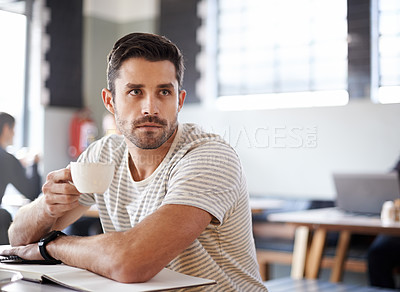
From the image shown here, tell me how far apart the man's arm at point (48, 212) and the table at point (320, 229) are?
4.77ft

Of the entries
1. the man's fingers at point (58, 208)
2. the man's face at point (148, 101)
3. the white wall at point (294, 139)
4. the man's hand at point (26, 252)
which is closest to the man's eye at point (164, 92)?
the man's face at point (148, 101)

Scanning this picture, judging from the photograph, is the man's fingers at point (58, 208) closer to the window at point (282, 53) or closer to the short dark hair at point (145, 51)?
the short dark hair at point (145, 51)

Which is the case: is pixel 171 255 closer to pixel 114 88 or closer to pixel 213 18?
pixel 114 88

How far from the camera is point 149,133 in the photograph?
1.36 metres

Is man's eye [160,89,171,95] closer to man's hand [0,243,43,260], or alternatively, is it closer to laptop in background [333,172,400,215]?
man's hand [0,243,43,260]

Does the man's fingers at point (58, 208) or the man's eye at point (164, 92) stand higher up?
the man's eye at point (164, 92)

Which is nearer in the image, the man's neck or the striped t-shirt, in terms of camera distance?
the striped t-shirt

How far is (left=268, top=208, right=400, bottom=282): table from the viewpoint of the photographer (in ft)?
8.51

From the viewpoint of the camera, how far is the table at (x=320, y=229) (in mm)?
A: 2594

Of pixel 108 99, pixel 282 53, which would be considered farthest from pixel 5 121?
pixel 282 53

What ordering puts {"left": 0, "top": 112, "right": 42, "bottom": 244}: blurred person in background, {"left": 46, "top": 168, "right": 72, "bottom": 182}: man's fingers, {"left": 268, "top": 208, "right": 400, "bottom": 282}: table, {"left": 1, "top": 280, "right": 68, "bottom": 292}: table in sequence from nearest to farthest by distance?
{"left": 1, "top": 280, "right": 68, "bottom": 292}: table, {"left": 46, "top": 168, "right": 72, "bottom": 182}: man's fingers, {"left": 0, "top": 112, "right": 42, "bottom": 244}: blurred person in background, {"left": 268, "top": 208, "right": 400, "bottom": 282}: table

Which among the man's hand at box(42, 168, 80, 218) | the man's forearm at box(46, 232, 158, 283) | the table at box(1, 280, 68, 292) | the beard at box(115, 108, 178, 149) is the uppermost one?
the beard at box(115, 108, 178, 149)

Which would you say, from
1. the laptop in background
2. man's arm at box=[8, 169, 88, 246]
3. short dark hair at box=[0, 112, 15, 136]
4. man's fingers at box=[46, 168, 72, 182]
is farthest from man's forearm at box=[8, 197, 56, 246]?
the laptop in background

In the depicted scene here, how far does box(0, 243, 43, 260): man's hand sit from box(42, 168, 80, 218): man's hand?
11 cm
